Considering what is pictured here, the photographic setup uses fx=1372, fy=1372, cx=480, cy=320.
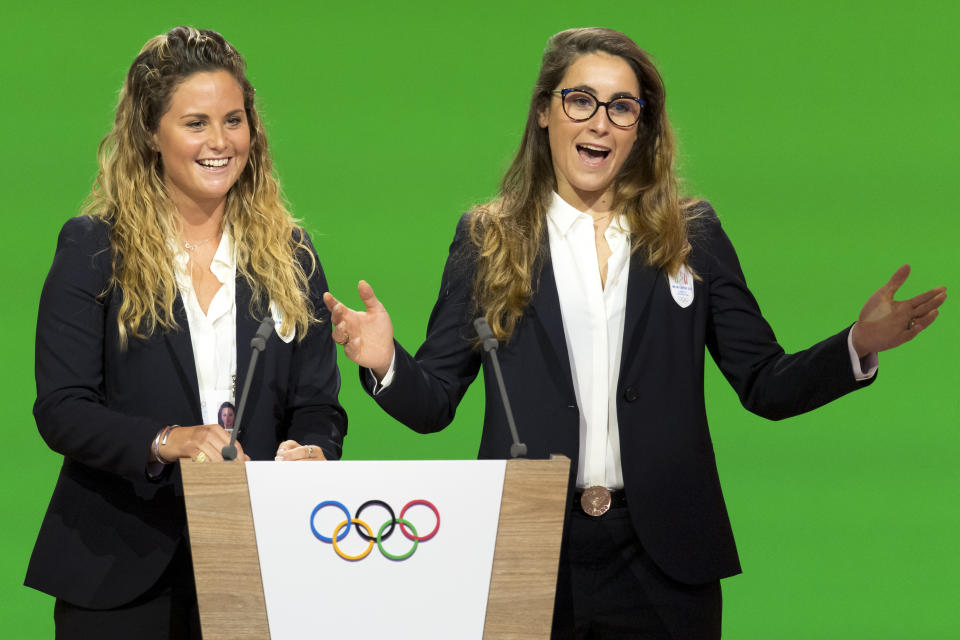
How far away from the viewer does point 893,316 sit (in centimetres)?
229

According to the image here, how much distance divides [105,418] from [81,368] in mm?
117

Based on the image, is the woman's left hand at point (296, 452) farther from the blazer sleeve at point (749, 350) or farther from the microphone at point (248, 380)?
the blazer sleeve at point (749, 350)

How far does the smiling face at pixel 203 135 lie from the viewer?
7.91 ft

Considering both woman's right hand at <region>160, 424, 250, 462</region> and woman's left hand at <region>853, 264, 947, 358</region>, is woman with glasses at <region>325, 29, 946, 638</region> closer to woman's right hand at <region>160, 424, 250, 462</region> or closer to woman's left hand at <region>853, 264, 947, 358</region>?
woman's left hand at <region>853, 264, 947, 358</region>

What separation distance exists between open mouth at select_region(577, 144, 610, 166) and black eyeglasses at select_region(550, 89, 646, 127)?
0.05 metres

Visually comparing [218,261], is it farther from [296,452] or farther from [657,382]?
[657,382]

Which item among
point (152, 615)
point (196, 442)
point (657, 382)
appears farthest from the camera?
point (657, 382)

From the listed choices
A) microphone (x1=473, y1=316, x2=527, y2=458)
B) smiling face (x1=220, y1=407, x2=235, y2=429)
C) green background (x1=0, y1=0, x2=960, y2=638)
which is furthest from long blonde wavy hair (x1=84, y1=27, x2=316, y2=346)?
green background (x1=0, y1=0, x2=960, y2=638)

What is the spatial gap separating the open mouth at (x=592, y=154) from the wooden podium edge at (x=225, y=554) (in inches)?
36.7

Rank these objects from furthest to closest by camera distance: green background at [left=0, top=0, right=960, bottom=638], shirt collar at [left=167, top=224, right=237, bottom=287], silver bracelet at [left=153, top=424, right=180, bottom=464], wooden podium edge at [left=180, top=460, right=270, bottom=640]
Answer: green background at [left=0, top=0, right=960, bottom=638] < shirt collar at [left=167, top=224, right=237, bottom=287] < silver bracelet at [left=153, top=424, right=180, bottom=464] < wooden podium edge at [left=180, top=460, right=270, bottom=640]

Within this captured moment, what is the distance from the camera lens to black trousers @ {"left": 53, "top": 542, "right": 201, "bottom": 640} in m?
2.23

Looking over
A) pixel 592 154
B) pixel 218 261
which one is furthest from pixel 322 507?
pixel 592 154

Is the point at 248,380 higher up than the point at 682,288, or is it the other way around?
the point at 682,288

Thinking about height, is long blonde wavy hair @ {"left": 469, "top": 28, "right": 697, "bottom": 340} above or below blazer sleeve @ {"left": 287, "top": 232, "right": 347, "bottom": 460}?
above
